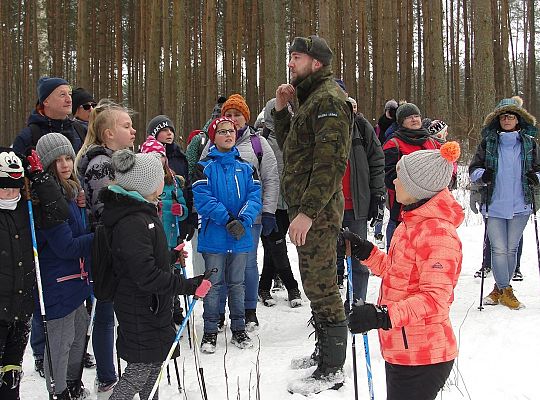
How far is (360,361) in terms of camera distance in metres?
3.99

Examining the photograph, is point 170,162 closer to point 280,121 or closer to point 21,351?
point 280,121

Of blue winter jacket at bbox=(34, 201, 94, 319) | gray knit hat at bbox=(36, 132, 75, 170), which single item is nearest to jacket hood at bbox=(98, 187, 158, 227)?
blue winter jacket at bbox=(34, 201, 94, 319)

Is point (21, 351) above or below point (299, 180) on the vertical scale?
below

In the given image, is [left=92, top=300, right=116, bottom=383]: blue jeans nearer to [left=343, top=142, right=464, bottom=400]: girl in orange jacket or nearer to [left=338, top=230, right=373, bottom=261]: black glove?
[left=338, top=230, right=373, bottom=261]: black glove

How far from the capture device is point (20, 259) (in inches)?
118

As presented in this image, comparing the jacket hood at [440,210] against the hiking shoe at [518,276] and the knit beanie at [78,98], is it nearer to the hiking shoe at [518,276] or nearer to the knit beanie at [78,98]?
the knit beanie at [78,98]

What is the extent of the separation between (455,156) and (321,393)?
75.8 inches

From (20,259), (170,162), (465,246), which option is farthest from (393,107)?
(20,259)

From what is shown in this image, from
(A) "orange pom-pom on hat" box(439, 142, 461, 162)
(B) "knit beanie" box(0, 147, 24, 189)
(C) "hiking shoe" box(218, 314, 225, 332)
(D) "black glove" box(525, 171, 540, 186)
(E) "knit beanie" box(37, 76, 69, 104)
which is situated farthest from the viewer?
(D) "black glove" box(525, 171, 540, 186)

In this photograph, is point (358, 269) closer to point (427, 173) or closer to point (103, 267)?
point (427, 173)

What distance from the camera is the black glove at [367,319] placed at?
2.32 meters

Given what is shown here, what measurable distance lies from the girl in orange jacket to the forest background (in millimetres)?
8360

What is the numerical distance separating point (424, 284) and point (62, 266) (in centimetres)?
228

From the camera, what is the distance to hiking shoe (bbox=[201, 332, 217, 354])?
441 cm
